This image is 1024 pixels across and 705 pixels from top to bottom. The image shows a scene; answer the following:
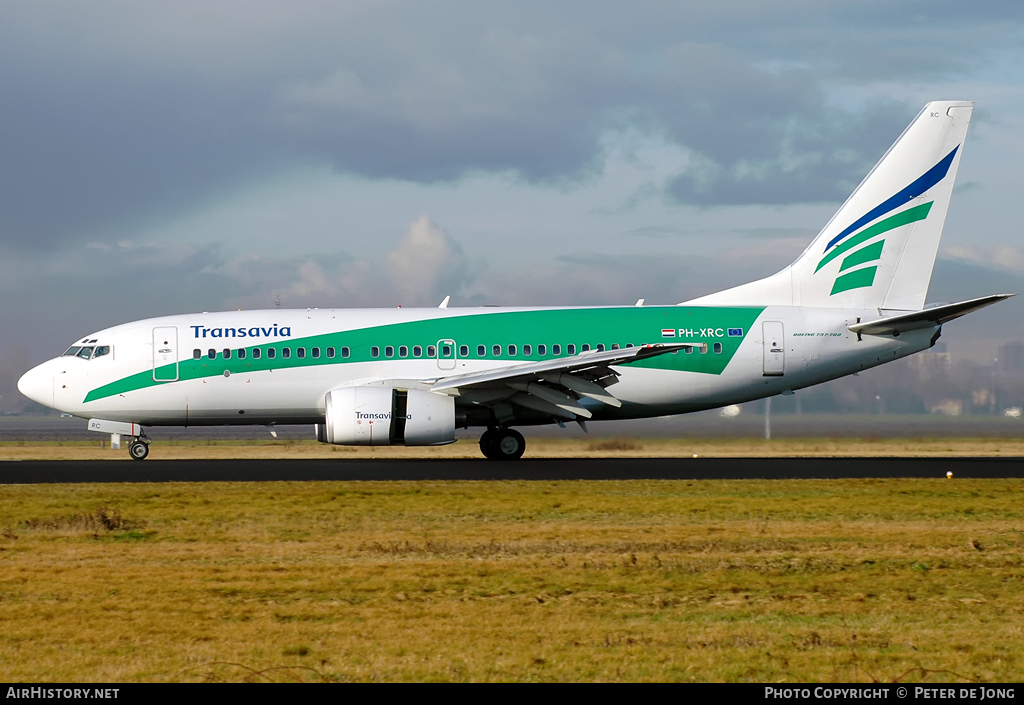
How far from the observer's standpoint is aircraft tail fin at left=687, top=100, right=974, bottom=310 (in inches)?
1121

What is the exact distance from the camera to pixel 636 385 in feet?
89.8

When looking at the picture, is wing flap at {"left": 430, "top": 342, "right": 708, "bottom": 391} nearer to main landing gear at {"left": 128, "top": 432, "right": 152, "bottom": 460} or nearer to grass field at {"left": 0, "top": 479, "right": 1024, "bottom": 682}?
grass field at {"left": 0, "top": 479, "right": 1024, "bottom": 682}

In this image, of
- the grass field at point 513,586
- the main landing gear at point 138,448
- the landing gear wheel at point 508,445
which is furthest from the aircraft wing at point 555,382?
the main landing gear at point 138,448

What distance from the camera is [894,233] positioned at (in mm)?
28578

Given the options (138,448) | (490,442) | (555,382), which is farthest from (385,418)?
(138,448)

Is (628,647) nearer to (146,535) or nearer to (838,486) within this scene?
(146,535)

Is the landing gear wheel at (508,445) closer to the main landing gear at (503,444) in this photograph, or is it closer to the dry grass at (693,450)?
the main landing gear at (503,444)

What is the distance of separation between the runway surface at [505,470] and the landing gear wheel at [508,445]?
2.26 feet

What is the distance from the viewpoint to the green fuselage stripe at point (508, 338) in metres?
27.0

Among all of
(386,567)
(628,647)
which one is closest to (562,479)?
(386,567)

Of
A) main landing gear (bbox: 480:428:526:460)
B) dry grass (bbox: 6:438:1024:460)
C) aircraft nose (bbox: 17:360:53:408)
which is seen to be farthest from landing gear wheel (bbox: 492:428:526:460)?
aircraft nose (bbox: 17:360:53:408)

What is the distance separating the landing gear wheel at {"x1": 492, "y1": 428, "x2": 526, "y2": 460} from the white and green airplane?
41 millimetres

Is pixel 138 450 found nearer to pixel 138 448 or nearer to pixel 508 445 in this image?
pixel 138 448

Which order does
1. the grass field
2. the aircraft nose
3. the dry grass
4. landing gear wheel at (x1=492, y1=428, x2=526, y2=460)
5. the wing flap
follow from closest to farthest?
the grass field
the wing flap
the aircraft nose
landing gear wheel at (x1=492, y1=428, x2=526, y2=460)
the dry grass
